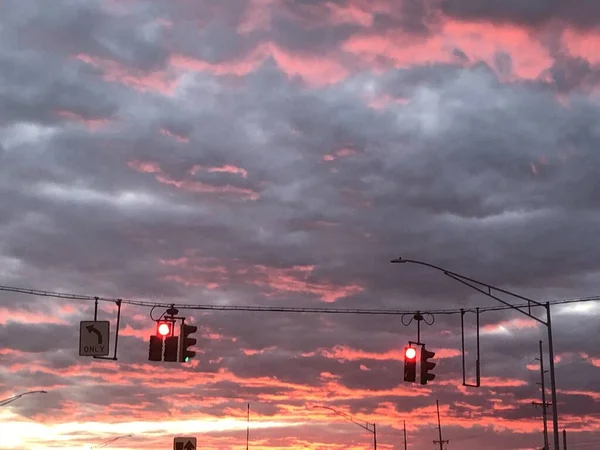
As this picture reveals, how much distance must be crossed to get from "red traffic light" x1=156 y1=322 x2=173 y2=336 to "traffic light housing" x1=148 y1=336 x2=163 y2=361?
Answer: 0.25 metres

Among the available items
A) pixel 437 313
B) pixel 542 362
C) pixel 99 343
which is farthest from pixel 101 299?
pixel 542 362

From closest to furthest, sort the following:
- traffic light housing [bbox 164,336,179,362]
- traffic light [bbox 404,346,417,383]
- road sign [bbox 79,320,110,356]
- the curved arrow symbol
→ traffic light housing [bbox 164,336,179,362] < traffic light [bbox 404,346,417,383] < road sign [bbox 79,320,110,356] < the curved arrow symbol

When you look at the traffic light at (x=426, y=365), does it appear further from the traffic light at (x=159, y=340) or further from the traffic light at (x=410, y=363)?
the traffic light at (x=159, y=340)

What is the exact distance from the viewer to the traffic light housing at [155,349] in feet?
105

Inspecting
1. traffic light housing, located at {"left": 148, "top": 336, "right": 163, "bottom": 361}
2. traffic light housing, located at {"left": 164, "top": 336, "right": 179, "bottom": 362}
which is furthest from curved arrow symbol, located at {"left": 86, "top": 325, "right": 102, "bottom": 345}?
traffic light housing, located at {"left": 164, "top": 336, "right": 179, "bottom": 362}

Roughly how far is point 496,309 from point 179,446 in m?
18.5

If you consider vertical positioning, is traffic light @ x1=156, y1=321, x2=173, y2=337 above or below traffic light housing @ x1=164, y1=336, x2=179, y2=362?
above

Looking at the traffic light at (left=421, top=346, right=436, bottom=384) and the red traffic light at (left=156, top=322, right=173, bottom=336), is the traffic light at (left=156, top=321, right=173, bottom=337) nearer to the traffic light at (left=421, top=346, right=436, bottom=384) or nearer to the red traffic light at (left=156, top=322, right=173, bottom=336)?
the red traffic light at (left=156, top=322, right=173, bottom=336)

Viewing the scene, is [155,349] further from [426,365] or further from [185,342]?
[426,365]

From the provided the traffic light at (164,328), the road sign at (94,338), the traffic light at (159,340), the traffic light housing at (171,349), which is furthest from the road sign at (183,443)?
the traffic light at (164,328)

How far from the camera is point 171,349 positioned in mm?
32094

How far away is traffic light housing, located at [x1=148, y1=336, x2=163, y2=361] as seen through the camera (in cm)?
3191

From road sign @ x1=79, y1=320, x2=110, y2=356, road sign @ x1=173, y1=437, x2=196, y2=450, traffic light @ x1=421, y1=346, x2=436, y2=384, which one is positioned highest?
road sign @ x1=79, y1=320, x2=110, y2=356

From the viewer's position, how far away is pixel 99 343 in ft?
118
